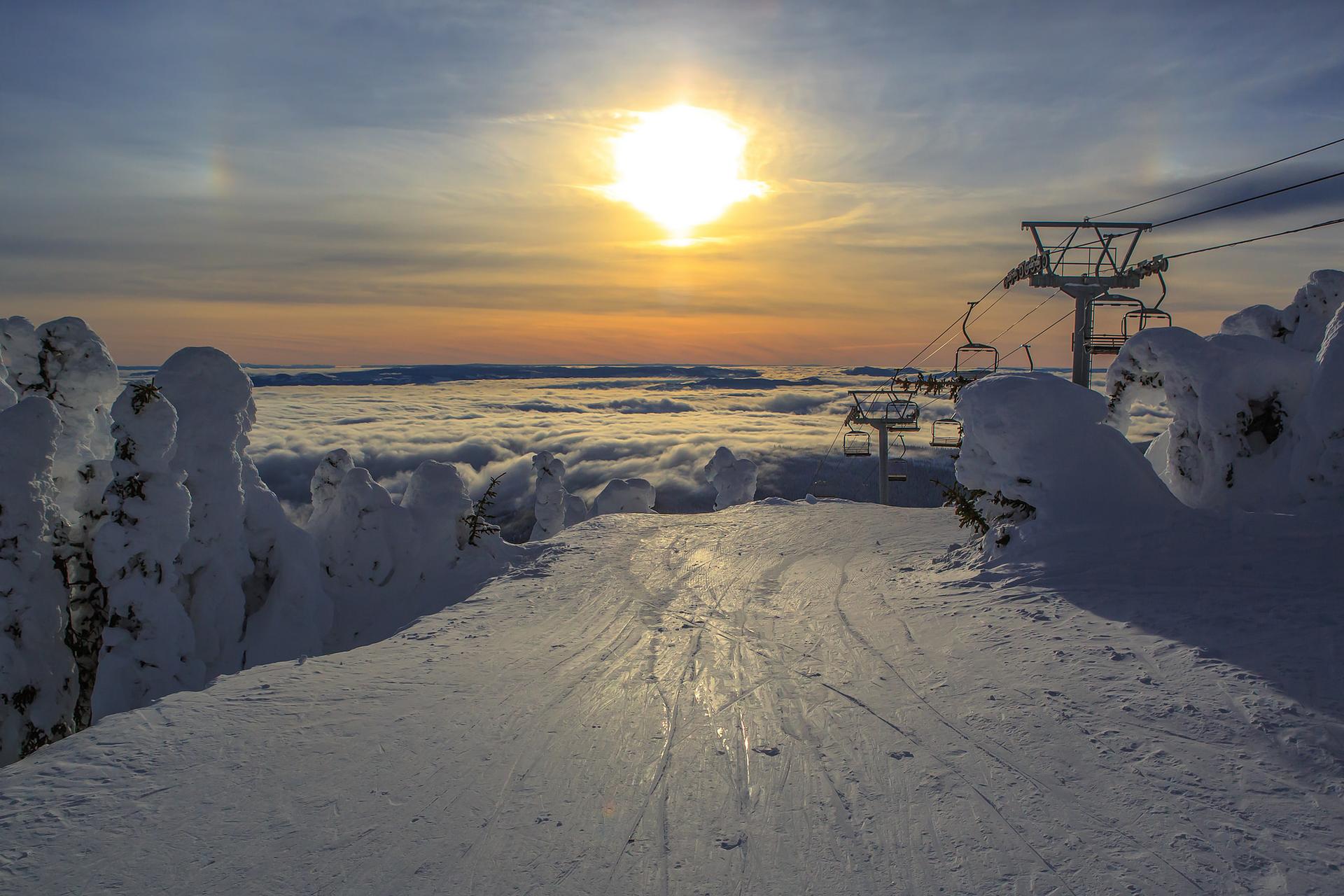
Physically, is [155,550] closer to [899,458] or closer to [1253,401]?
[1253,401]

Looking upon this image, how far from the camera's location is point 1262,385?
39.3 feet

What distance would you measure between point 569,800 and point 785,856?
1661mm

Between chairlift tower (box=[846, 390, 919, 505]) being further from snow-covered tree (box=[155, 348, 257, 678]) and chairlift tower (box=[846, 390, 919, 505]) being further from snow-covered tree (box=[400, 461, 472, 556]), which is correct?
snow-covered tree (box=[155, 348, 257, 678])

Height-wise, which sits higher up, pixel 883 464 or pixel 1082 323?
pixel 1082 323

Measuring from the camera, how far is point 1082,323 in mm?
19250

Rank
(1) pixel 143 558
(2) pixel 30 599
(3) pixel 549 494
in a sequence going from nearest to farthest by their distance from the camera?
(2) pixel 30 599
(1) pixel 143 558
(3) pixel 549 494

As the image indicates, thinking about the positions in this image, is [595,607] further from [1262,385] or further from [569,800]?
[1262,385]

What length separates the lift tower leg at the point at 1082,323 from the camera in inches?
729

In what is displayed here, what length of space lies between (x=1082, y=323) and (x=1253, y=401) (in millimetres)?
7649

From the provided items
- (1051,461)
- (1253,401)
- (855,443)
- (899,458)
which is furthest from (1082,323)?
(899,458)

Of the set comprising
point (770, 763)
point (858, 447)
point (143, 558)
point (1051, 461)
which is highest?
point (1051, 461)

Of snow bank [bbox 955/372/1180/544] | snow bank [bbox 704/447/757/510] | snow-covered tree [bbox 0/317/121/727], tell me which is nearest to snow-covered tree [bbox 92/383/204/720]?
snow-covered tree [bbox 0/317/121/727]

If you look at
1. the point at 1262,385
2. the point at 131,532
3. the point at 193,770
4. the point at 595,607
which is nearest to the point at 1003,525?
the point at 1262,385

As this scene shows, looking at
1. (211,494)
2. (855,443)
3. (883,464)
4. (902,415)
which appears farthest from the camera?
(855,443)
